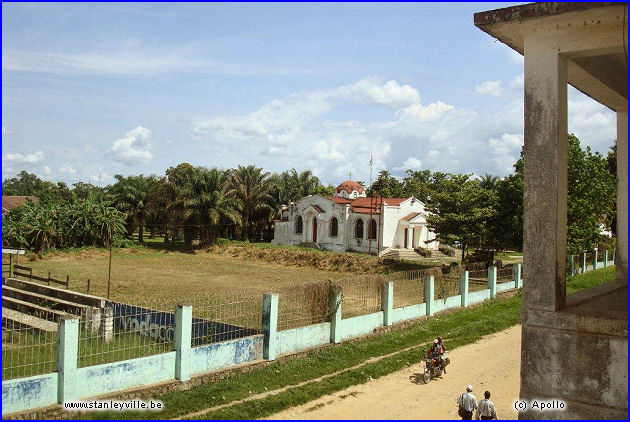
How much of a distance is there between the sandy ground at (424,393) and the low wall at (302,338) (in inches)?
74.8

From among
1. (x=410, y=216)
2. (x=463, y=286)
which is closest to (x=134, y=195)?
(x=410, y=216)

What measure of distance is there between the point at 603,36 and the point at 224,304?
27.3 feet

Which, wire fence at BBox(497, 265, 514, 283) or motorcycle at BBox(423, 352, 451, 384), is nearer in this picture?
motorcycle at BBox(423, 352, 451, 384)

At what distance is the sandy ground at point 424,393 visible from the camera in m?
9.69

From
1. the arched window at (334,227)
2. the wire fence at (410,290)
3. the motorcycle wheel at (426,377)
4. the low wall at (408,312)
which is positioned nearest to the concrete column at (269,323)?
the motorcycle wheel at (426,377)

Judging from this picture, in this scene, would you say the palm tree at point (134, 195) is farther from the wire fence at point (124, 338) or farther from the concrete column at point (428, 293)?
the wire fence at point (124, 338)

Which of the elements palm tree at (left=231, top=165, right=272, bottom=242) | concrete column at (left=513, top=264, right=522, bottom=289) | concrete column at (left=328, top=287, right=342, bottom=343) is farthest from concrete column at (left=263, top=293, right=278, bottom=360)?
palm tree at (left=231, top=165, right=272, bottom=242)

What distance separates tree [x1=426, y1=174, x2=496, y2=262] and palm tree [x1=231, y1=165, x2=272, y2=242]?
19655 millimetres

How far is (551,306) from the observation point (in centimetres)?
514

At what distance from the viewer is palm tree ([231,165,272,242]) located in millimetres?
45219

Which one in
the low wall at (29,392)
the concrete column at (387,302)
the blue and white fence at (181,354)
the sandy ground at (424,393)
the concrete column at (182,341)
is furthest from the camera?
the concrete column at (387,302)

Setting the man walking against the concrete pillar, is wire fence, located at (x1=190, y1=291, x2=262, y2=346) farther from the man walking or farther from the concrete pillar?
Result: the concrete pillar

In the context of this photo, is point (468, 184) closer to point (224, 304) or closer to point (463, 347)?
point (463, 347)

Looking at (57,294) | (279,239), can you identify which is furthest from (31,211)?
(57,294)
